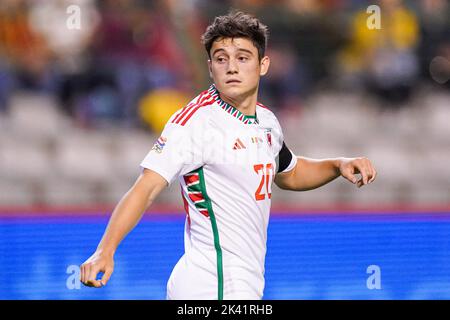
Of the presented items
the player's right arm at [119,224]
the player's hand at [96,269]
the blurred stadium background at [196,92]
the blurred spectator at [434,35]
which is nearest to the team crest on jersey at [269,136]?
the player's right arm at [119,224]

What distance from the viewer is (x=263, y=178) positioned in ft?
12.2

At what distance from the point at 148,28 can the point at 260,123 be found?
5.46 meters

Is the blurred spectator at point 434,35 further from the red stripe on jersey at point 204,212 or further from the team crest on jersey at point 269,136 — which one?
the red stripe on jersey at point 204,212

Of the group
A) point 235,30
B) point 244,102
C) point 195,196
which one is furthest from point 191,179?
point 235,30

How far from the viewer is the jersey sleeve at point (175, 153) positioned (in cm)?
350

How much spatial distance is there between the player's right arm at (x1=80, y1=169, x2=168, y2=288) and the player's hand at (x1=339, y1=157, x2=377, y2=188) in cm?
88

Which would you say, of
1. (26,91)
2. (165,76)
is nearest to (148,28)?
(165,76)

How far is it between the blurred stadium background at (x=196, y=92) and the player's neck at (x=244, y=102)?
327 centimetres

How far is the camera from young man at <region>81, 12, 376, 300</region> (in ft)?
11.7

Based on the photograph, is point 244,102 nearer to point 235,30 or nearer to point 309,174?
point 235,30

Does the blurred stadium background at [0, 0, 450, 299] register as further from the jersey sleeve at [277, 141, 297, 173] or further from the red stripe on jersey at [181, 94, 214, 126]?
the red stripe on jersey at [181, 94, 214, 126]

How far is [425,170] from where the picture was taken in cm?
905

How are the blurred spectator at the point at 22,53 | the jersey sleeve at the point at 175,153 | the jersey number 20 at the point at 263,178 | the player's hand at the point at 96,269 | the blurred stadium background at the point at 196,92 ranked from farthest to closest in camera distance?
the blurred spectator at the point at 22,53 < the blurred stadium background at the point at 196,92 < the jersey number 20 at the point at 263,178 < the jersey sleeve at the point at 175,153 < the player's hand at the point at 96,269
